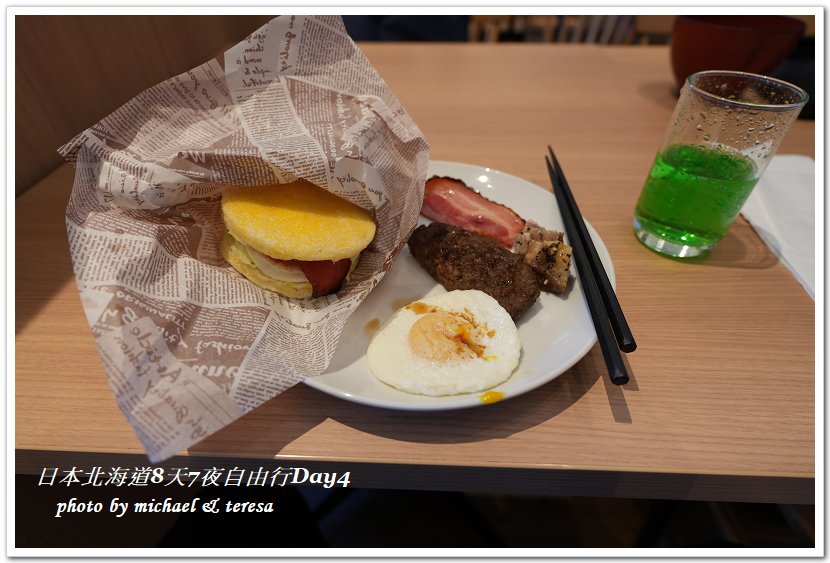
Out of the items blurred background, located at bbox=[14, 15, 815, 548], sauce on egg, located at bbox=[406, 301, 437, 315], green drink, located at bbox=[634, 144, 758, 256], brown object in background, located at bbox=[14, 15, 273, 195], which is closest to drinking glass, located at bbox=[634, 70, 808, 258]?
green drink, located at bbox=[634, 144, 758, 256]

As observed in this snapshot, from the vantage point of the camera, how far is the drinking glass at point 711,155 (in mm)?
977

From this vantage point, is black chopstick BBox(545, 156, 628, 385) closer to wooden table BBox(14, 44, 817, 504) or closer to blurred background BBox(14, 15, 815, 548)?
wooden table BBox(14, 44, 817, 504)

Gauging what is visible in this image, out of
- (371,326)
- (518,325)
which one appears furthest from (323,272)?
(518,325)

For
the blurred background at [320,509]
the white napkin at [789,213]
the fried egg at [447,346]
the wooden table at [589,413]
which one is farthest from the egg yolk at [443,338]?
the white napkin at [789,213]

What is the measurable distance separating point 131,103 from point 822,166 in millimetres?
1776

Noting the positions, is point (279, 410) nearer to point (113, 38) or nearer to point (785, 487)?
point (785, 487)

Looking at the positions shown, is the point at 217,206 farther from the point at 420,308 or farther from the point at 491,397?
the point at 491,397

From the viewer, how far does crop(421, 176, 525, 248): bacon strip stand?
1.15 m

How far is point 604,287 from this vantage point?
2.97ft

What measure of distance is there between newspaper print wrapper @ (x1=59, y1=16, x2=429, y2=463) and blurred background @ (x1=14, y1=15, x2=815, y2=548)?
0.50 metres

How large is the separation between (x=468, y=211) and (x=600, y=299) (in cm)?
43

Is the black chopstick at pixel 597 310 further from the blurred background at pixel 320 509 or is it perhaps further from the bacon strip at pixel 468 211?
the blurred background at pixel 320 509

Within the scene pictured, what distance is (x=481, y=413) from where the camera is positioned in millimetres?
787

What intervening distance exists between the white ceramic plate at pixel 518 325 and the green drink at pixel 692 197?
0.69 ft
